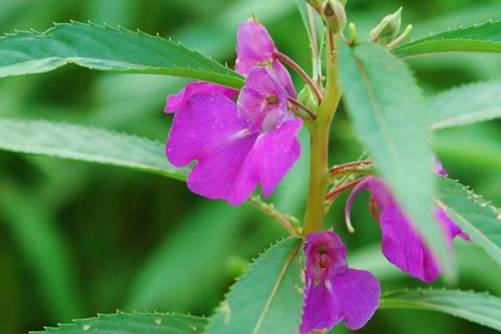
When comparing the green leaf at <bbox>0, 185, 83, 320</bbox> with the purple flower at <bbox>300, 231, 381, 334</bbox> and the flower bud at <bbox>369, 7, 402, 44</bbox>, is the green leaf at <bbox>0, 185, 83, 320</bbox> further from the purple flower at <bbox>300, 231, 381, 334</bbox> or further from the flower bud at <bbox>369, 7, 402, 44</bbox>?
the flower bud at <bbox>369, 7, 402, 44</bbox>

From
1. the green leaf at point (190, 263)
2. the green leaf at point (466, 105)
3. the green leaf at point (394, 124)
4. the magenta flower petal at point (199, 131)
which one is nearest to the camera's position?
the green leaf at point (394, 124)

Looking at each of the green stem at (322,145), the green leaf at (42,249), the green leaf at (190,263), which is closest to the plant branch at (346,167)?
the green stem at (322,145)

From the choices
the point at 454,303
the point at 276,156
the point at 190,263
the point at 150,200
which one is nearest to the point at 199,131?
the point at 276,156

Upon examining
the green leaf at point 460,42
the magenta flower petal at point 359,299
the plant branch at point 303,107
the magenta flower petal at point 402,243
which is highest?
the green leaf at point 460,42

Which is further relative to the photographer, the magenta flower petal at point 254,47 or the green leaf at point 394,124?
the magenta flower petal at point 254,47

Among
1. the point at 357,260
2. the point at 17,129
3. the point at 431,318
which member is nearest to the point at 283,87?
the point at 17,129

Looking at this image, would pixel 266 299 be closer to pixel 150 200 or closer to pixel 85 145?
pixel 85 145

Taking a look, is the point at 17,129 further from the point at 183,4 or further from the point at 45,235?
the point at 183,4

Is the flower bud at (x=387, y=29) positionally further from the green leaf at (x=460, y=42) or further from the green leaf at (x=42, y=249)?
the green leaf at (x=42, y=249)
